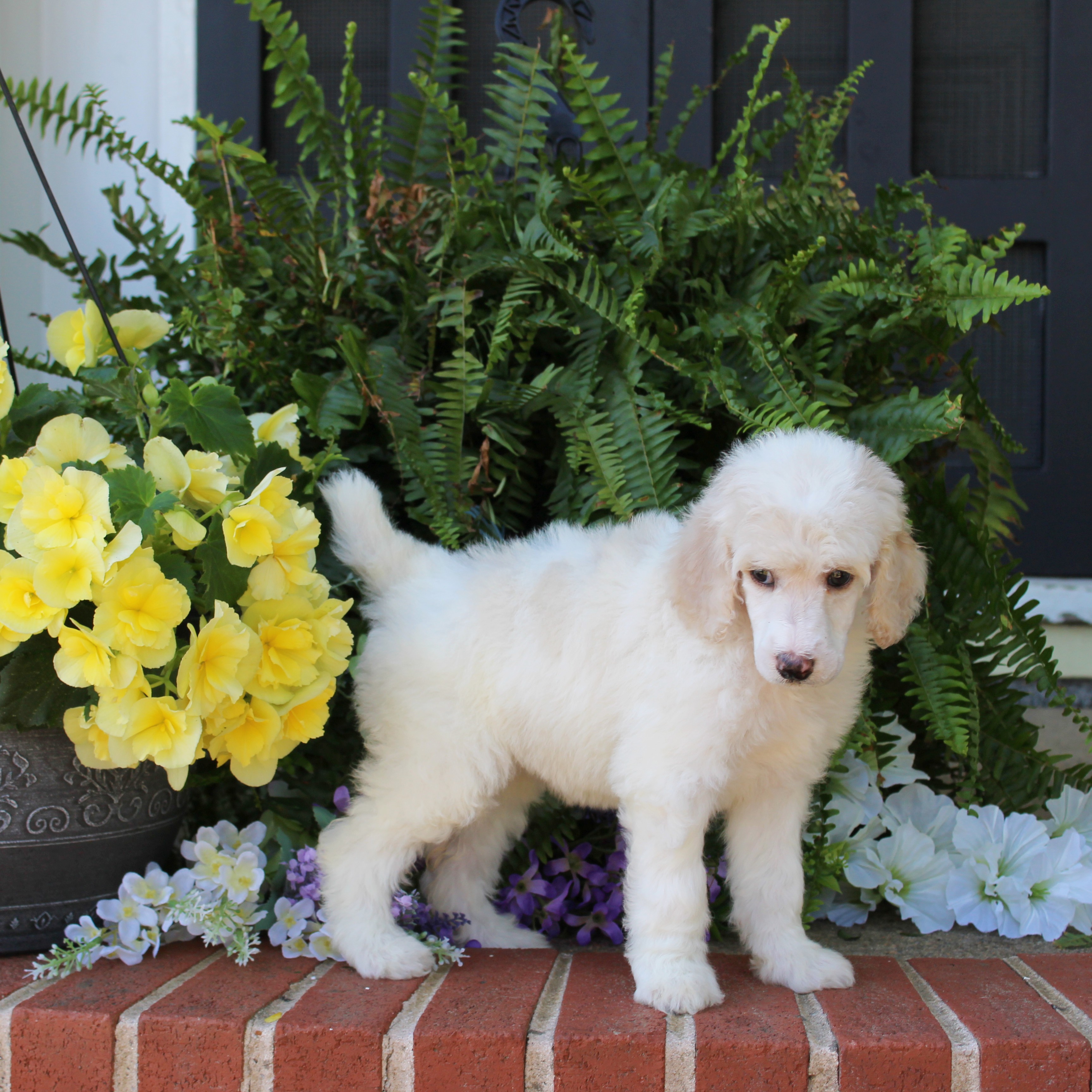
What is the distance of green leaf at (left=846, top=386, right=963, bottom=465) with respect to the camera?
6.86ft

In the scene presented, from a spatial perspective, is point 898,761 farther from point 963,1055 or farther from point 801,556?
point 801,556

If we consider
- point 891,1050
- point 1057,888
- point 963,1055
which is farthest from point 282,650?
point 1057,888

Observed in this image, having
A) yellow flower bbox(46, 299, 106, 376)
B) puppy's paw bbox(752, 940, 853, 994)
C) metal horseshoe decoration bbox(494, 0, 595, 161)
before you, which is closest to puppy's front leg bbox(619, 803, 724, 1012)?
puppy's paw bbox(752, 940, 853, 994)

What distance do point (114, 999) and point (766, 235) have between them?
2.25 metres

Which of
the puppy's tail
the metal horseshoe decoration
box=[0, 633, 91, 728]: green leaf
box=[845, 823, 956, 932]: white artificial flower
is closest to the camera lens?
box=[0, 633, 91, 728]: green leaf

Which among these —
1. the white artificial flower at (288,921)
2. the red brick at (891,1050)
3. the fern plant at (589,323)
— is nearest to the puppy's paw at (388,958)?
the white artificial flower at (288,921)

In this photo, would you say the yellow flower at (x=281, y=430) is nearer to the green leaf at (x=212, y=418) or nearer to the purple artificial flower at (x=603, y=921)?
the green leaf at (x=212, y=418)

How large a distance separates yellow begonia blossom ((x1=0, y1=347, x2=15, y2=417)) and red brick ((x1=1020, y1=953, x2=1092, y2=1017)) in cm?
228

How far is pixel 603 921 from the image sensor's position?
2119mm

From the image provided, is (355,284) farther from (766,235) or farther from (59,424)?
(766,235)

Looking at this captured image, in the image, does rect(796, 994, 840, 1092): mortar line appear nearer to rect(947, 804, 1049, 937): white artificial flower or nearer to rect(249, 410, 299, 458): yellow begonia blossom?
rect(947, 804, 1049, 937): white artificial flower

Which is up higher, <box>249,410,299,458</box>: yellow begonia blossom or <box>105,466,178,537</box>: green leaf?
<box>249,410,299,458</box>: yellow begonia blossom

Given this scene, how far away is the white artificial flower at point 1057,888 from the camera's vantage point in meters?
2.08

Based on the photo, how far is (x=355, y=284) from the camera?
2479mm
